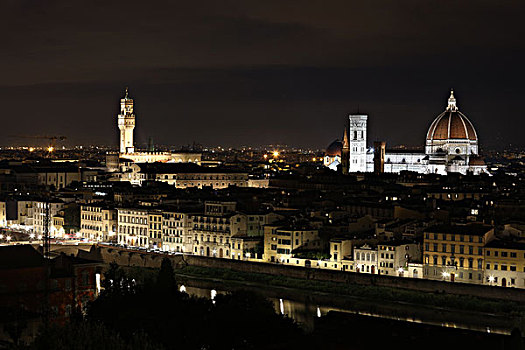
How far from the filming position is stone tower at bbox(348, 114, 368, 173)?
78500 mm

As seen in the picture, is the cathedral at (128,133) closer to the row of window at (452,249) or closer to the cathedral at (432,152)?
the cathedral at (432,152)

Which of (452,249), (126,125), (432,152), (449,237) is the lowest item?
(452,249)

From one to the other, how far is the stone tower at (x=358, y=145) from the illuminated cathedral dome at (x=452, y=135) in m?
5.04

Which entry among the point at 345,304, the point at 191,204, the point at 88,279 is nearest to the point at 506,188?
the point at 191,204

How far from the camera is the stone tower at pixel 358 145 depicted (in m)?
78.5

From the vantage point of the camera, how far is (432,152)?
75688mm

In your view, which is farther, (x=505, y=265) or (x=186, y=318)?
(x=505, y=265)

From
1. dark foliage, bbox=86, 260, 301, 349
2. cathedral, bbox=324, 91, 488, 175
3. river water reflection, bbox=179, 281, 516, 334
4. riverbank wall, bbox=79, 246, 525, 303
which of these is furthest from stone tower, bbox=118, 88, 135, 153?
dark foliage, bbox=86, 260, 301, 349

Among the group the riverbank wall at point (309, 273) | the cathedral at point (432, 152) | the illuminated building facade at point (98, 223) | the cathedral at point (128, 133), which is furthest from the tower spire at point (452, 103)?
the riverbank wall at point (309, 273)

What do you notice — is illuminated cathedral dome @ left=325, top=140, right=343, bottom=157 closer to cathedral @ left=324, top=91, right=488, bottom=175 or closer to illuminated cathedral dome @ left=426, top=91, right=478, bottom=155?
cathedral @ left=324, top=91, right=488, bottom=175

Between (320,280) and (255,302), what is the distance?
430 inches

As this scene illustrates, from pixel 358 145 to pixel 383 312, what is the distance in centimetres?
4947

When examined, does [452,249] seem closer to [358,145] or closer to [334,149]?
[358,145]

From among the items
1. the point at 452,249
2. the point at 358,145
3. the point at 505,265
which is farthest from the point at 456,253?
the point at 358,145
